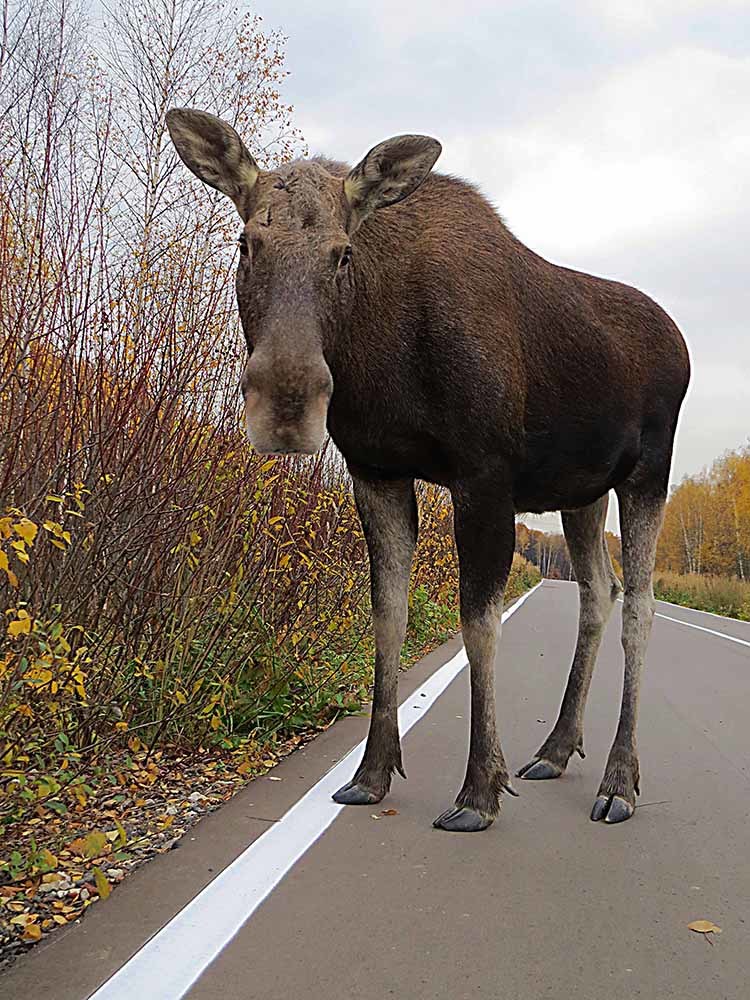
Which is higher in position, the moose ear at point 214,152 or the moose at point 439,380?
the moose ear at point 214,152

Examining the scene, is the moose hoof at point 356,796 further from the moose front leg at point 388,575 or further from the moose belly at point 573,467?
the moose belly at point 573,467

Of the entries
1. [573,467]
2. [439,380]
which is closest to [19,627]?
[439,380]

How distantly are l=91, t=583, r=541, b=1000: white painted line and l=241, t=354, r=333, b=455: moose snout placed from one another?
146 cm

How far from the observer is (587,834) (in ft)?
14.5

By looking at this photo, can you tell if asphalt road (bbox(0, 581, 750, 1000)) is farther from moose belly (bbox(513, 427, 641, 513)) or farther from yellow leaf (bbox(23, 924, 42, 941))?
moose belly (bbox(513, 427, 641, 513))

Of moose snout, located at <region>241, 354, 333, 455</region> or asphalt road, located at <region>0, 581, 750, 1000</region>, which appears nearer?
asphalt road, located at <region>0, 581, 750, 1000</region>

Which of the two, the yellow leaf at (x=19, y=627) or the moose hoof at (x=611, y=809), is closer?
the yellow leaf at (x=19, y=627)

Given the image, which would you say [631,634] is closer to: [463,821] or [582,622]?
[582,622]

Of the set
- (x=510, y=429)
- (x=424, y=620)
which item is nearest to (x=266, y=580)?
(x=510, y=429)

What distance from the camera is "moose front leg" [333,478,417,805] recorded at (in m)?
4.90

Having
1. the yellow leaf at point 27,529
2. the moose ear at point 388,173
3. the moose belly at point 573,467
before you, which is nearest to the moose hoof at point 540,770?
the moose belly at point 573,467

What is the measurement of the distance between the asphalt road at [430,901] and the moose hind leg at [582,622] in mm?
192

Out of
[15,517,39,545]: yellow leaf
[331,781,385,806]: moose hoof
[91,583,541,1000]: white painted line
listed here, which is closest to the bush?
[331,781,385,806]: moose hoof

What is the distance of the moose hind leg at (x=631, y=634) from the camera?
4.79 m
